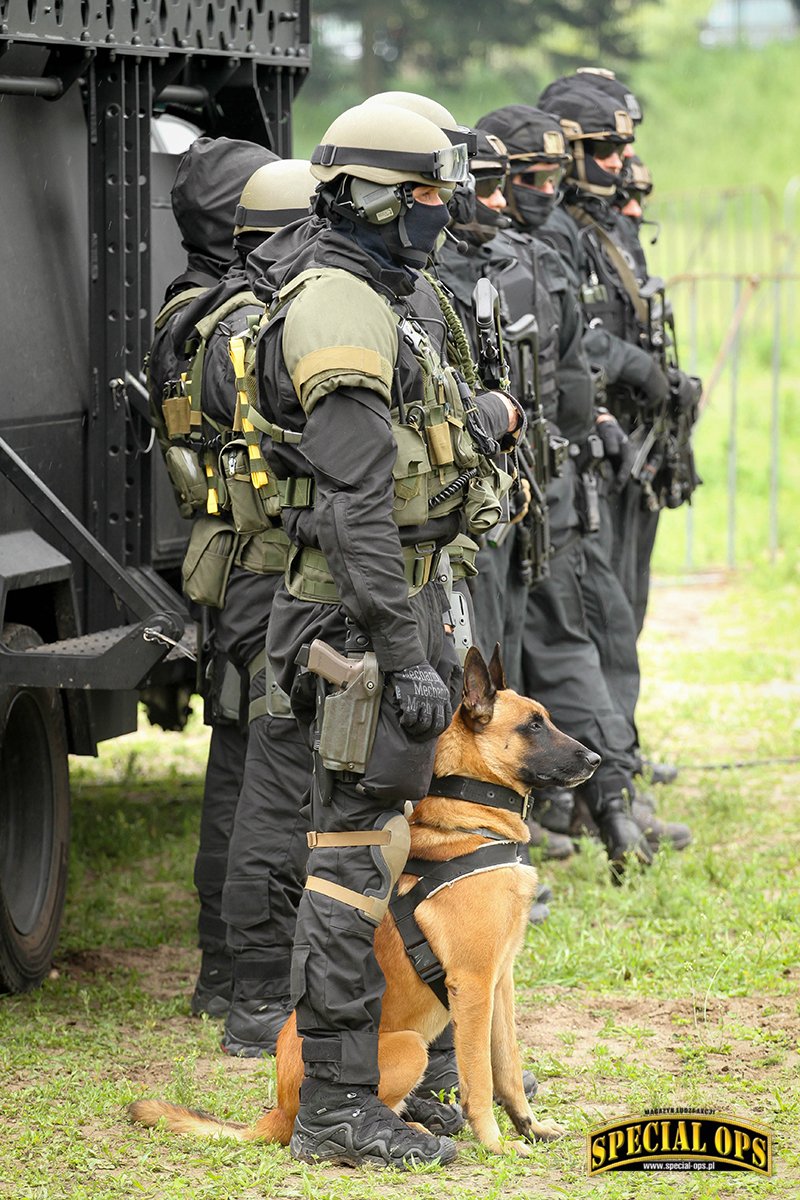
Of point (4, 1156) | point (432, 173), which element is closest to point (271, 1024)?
point (4, 1156)

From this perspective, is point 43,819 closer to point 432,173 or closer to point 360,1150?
point 360,1150

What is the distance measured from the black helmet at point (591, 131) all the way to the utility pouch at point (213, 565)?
10.0 feet

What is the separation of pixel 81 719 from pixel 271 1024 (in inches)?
46.6

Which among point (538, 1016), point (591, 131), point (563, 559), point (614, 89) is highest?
point (614, 89)

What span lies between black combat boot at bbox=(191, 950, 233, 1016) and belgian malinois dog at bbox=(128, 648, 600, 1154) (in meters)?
0.94

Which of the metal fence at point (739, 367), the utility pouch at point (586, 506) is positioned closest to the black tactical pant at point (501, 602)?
the utility pouch at point (586, 506)

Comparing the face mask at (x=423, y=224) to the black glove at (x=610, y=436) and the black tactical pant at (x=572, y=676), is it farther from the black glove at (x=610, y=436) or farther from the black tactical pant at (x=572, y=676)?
the black glove at (x=610, y=436)

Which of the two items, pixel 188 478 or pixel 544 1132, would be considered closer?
pixel 544 1132

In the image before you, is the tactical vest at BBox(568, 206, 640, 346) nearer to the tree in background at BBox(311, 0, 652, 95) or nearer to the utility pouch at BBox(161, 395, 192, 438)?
the utility pouch at BBox(161, 395, 192, 438)

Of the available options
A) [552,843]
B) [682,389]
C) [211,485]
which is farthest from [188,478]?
[682,389]

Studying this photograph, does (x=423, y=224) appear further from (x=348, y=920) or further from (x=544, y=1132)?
(x=544, y=1132)

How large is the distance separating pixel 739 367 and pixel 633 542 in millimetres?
11998

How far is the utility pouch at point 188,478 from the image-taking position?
4.84m

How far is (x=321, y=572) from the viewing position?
3.79 metres
